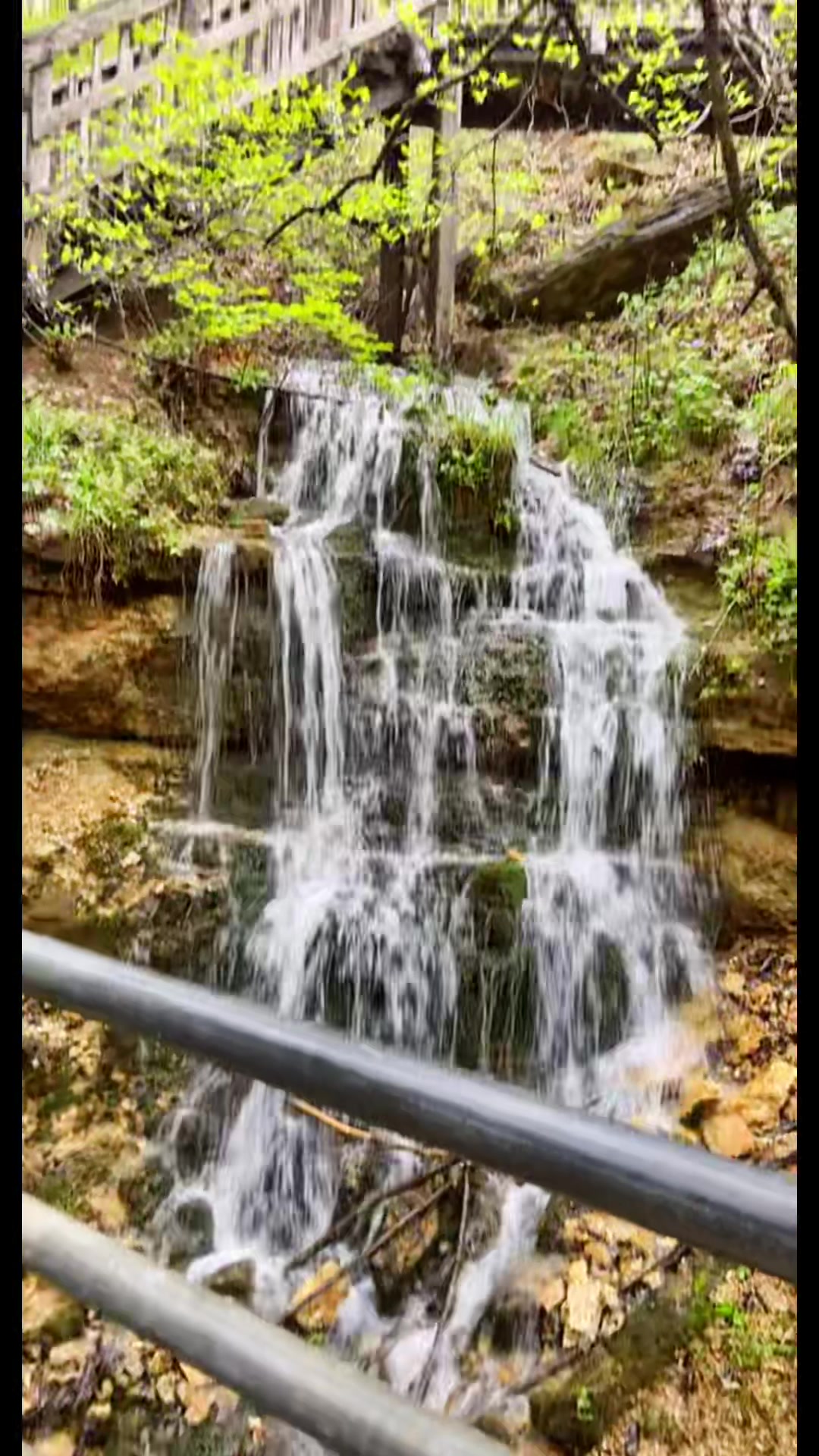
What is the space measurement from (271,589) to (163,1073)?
2.27 metres

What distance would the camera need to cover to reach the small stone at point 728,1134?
295 centimetres

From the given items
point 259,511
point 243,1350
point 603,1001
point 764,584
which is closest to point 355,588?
point 259,511

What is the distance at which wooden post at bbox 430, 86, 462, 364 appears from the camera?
522 centimetres

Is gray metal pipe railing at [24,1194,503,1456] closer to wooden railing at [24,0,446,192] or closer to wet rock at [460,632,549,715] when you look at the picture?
wet rock at [460,632,549,715]

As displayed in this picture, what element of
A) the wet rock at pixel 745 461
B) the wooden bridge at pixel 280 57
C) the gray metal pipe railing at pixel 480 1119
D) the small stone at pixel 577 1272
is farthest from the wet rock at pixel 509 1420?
the wooden bridge at pixel 280 57

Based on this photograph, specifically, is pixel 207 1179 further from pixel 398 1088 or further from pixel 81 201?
pixel 81 201

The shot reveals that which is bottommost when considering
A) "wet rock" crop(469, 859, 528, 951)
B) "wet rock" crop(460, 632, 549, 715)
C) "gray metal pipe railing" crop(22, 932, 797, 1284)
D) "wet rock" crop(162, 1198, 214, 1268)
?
"wet rock" crop(162, 1198, 214, 1268)

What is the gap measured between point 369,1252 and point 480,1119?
105 inches

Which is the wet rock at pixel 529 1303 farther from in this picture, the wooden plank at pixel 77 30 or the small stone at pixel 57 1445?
the wooden plank at pixel 77 30

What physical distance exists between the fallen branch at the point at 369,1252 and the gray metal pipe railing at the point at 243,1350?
1.92m

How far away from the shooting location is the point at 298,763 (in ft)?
13.7

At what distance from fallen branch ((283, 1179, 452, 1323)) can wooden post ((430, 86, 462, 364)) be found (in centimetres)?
531

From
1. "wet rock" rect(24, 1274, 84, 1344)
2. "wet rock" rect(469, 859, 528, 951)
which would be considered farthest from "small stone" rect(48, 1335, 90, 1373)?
"wet rock" rect(469, 859, 528, 951)

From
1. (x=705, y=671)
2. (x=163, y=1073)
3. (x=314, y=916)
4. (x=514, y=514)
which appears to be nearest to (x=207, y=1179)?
(x=163, y=1073)
